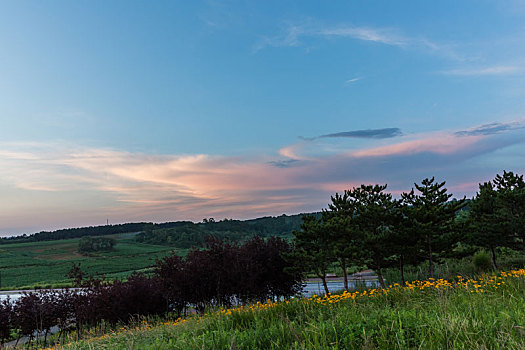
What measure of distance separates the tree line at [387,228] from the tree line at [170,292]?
5.54 feet

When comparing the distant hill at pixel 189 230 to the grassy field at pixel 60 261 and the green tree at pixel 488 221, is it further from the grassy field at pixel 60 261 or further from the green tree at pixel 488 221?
the green tree at pixel 488 221

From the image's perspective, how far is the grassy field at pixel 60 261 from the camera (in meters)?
54.3

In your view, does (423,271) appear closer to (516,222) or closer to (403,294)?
(516,222)

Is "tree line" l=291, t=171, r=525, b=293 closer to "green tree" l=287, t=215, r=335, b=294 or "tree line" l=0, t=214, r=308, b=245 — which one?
"green tree" l=287, t=215, r=335, b=294

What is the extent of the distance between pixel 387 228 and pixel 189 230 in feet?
309

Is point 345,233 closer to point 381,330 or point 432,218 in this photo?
point 432,218

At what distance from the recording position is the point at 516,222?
656 inches

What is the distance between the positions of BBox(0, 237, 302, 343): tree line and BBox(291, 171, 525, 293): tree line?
1690mm

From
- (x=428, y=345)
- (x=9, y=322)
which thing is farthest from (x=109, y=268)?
(x=428, y=345)

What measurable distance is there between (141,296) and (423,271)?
15.2 meters

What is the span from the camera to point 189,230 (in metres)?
106

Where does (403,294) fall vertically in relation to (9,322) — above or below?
above

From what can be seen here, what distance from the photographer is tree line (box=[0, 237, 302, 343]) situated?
587 inches

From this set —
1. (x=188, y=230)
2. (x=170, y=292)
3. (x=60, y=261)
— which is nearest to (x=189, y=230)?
(x=188, y=230)
